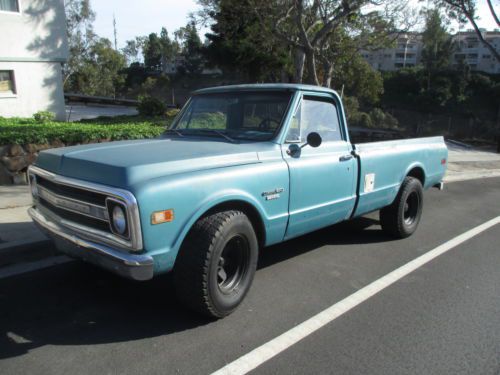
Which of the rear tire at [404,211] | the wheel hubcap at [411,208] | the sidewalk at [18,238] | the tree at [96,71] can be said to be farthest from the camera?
the tree at [96,71]

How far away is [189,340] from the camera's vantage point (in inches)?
123

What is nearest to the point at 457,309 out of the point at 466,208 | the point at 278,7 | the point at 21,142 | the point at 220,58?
the point at 466,208

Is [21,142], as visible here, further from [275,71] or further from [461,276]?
[275,71]

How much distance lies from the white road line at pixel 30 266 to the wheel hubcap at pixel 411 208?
4371 mm

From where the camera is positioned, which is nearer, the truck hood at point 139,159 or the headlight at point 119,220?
the headlight at point 119,220

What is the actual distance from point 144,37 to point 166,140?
79446 millimetres

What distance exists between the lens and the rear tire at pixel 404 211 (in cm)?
548

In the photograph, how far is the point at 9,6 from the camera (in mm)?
14039

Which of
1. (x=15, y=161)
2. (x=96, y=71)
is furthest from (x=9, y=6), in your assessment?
(x=96, y=71)

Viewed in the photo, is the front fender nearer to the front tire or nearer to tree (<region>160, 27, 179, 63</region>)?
the front tire

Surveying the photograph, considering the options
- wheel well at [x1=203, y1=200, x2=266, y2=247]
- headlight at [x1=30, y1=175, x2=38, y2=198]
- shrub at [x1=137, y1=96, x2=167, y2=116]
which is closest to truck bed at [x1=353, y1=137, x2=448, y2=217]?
wheel well at [x1=203, y1=200, x2=266, y2=247]

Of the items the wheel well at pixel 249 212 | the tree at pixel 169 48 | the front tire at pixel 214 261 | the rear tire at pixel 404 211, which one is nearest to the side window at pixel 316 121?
the wheel well at pixel 249 212

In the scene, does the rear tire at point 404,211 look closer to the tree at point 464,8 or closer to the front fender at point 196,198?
the front fender at point 196,198

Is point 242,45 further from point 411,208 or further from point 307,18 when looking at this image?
point 411,208
